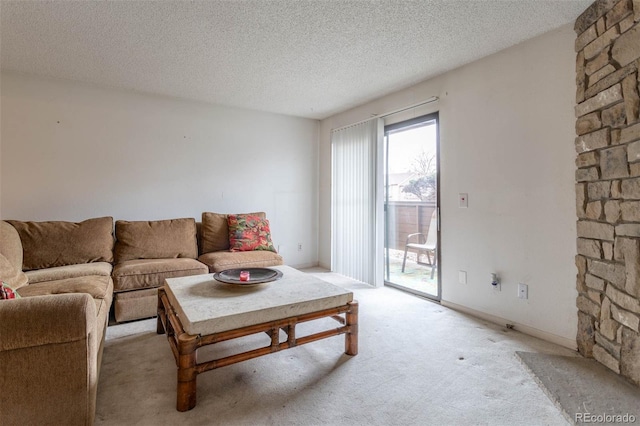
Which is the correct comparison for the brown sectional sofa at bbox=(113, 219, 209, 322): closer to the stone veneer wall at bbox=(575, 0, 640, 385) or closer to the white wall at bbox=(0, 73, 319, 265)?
the white wall at bbox=(0, 73, 319, 265)

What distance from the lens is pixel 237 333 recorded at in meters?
1.58

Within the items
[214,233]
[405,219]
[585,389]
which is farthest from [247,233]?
[585,389]

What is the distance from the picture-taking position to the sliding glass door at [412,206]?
3.23m

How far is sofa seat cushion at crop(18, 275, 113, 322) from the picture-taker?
A: 1.93 m

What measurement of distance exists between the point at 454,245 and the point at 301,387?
1964 mm

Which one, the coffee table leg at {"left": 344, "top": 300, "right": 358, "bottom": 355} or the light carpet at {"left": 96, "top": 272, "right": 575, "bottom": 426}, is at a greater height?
the coffee table leg at {"left": 344, "top": 300, "right": 358, "bottom": 355}

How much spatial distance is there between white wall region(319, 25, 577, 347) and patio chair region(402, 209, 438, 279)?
21cm

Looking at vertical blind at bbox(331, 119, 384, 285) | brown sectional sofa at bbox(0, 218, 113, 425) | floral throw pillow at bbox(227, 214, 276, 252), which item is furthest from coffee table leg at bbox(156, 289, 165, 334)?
vertical blind at bbox(331, 119, 384, 285)

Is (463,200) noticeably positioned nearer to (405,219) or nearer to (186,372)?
(405,219)

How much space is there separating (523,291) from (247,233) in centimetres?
274

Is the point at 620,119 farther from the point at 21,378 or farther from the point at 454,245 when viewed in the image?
the point at 21,378

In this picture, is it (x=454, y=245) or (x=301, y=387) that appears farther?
(x=454, y=245)

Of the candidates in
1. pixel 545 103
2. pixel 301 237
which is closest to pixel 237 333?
pixel 545 103

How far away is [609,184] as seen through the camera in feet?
5.97
